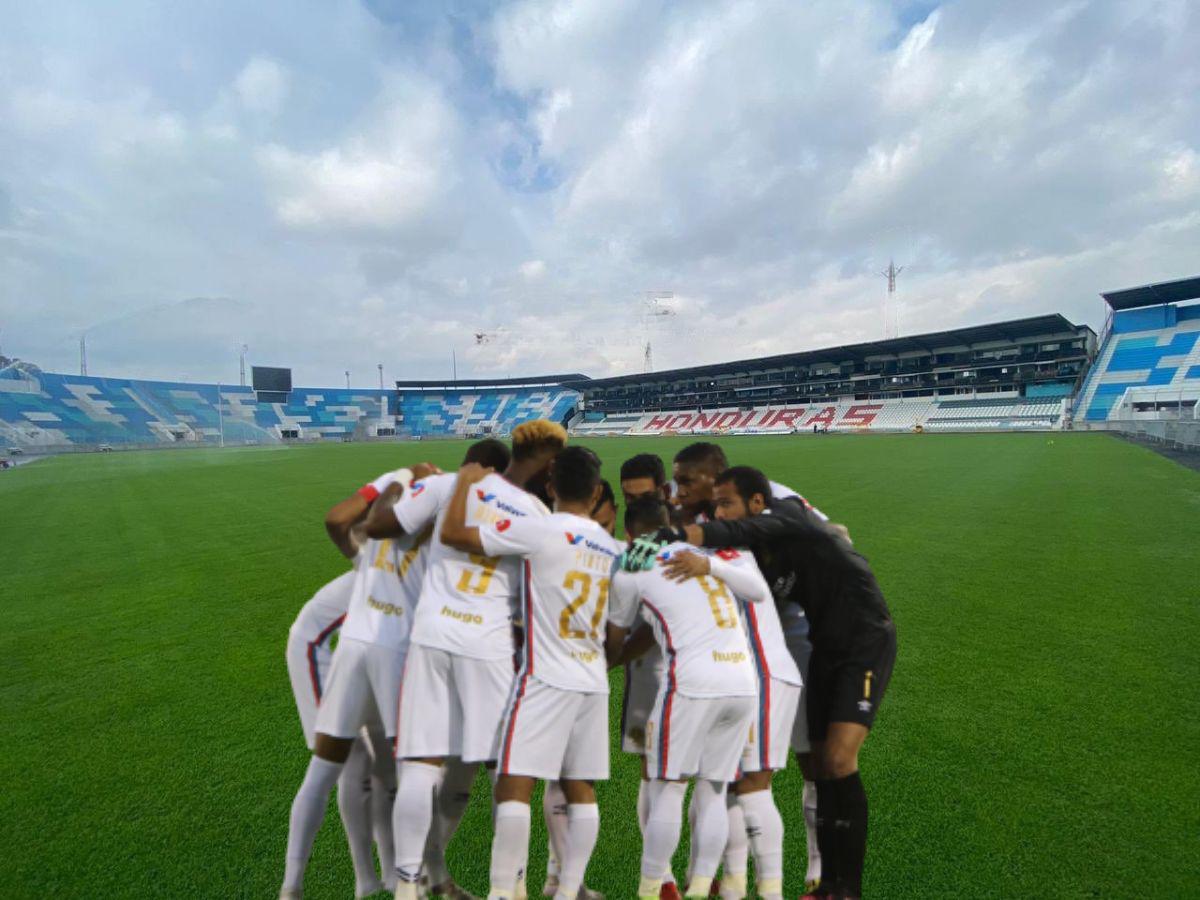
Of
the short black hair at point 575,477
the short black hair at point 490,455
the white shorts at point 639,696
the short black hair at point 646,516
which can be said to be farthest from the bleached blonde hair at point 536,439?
the white shorts at point 639,696

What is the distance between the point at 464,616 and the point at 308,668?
970 millimetres

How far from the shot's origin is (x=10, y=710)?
14.9ft

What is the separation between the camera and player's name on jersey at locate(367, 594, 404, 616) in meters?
2.76

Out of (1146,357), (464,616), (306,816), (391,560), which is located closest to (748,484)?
(464,616)

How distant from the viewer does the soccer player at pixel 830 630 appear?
262cm

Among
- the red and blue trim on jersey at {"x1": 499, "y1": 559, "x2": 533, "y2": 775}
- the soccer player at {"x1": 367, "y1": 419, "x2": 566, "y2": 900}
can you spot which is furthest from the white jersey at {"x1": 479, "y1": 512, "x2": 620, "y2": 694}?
the soccer player at {"x1": 367, "y1": 419, "x2": 566, "y2": 900}

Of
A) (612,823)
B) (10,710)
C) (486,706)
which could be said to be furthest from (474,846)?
(10,710)

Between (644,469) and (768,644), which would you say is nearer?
(768,644)

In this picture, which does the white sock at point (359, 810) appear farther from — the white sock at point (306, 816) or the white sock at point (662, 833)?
the white sock at point (662, 833)

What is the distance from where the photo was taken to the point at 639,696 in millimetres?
3102

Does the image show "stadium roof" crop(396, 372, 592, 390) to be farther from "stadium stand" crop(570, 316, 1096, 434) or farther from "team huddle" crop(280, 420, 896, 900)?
"team huddle" crop(280, 420, 896, 900)

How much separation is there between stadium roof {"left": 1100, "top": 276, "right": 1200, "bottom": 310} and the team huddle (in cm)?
6893

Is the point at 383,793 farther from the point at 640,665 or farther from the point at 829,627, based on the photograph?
the point at 829,627

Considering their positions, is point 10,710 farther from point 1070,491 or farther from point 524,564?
point 1070,491
